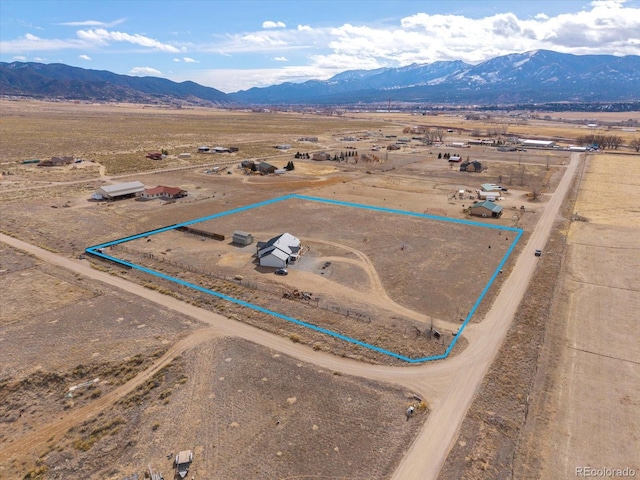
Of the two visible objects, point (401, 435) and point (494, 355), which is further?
point (494, 355)

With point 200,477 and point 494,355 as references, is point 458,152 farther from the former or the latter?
point 200,477

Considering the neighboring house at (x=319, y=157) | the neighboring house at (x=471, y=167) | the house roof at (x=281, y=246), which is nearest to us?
the house roof at (x=281, y=246)

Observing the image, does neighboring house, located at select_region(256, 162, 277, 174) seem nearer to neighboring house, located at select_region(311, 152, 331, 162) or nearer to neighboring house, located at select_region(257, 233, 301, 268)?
neighboring house, located at select_region(311, 152, 331, 162)

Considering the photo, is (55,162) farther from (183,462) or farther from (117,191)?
(183,462)

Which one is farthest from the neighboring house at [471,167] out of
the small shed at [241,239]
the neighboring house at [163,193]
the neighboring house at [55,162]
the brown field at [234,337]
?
the neighboring house at [55,162]

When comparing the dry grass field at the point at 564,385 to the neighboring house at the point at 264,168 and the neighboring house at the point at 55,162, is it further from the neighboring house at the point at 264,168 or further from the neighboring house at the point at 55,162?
the neighboring house at the point at 55,162

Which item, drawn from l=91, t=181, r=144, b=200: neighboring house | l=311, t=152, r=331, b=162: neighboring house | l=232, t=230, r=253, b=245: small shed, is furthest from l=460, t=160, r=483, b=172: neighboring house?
l=91, t=181, r=144, b=200: neighboring house

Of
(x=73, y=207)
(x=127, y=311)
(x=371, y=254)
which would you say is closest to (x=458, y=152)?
(x=371, y=254)
